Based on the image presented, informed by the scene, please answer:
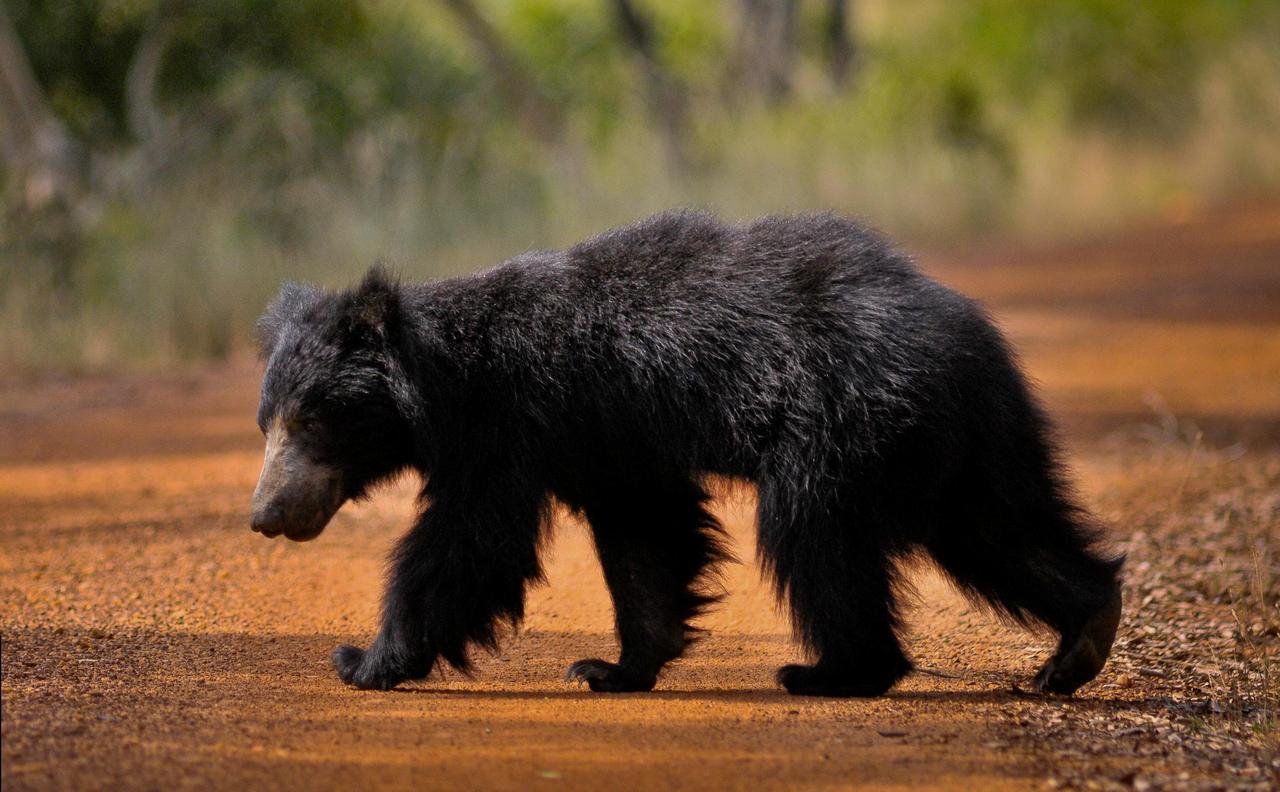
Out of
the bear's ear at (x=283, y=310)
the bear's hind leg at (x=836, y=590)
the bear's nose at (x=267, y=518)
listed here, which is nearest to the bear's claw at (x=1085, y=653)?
the bear's hind leg at (x=836, y=590)

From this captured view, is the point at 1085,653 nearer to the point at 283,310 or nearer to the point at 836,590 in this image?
the point at 836,590

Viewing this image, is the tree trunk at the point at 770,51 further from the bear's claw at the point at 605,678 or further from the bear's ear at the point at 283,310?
the bear's claw at the point at 605,678

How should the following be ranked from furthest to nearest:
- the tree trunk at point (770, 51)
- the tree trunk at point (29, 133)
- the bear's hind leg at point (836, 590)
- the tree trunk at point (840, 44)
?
the tree trunk at point (840, 44), the tree trunk at point (770, 51), the tree trunk at point (29, 133), the bear's hind leg at point (836, 590)

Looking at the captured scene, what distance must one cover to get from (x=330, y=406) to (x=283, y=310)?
453 millimetres

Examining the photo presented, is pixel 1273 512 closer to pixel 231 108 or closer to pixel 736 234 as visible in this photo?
pixel 736 234

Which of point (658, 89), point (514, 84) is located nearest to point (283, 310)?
point (514, 84)

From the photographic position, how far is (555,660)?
4855 millimetres

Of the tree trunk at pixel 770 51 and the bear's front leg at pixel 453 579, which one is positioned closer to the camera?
the bear's front leg at pixel 453 579

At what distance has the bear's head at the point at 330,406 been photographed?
→ 167 inches

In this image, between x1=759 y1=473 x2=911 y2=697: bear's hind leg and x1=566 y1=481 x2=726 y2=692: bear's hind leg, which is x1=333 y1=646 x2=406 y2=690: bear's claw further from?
x1=759 y1=473 x2=911 y2=697: bear's hind leg

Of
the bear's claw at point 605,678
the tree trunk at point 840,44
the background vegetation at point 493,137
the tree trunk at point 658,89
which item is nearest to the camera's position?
the bear's claw at point 605,678

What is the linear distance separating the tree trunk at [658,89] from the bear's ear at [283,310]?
1370cm

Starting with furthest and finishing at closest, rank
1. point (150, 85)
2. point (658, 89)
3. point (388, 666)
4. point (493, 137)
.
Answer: point (658, 89)
point (493, 137)
point (150, 85)
point (388, 666)

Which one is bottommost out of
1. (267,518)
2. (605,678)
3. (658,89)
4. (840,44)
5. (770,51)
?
(605,678)
